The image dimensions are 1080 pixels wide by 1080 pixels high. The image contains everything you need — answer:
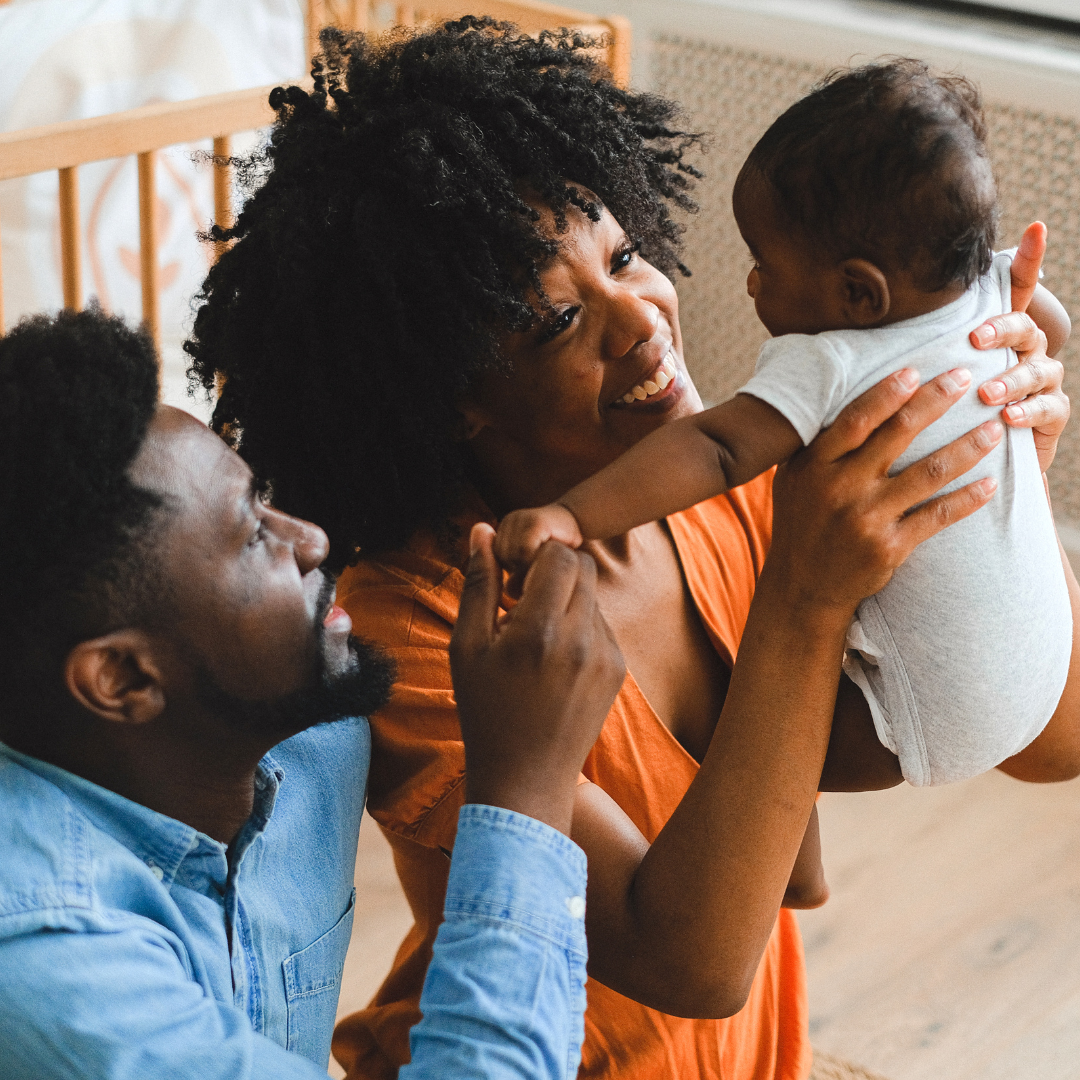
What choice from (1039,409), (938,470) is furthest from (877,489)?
(1039,409)

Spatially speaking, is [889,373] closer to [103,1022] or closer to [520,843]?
[520,843]

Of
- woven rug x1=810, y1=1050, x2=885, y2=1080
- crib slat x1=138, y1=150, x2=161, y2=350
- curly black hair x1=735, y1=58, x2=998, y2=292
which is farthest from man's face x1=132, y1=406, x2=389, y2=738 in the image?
woven rug x1=810, y1=1050, x2=885, y2=1080

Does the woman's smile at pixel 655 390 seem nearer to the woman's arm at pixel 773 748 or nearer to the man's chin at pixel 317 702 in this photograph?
the woman's arm at pixel 773 748

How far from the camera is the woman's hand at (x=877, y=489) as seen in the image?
0.90 m

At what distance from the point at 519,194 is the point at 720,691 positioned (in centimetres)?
46

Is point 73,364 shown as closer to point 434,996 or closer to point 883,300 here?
point 434,996

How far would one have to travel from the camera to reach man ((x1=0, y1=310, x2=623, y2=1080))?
29.4 inches

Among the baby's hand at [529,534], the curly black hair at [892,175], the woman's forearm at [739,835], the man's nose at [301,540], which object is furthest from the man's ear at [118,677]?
the curly black hair at [892,175]

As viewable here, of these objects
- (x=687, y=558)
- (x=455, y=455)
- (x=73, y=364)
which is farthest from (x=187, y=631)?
(x=687, y=558)

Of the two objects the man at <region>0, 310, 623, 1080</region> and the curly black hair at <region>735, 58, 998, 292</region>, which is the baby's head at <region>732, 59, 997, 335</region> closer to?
the curly black hair at <region>735, 58, 998, 292</region>

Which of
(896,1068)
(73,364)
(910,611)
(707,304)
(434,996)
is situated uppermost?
(73,364)

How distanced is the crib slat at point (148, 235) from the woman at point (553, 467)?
0.71 m

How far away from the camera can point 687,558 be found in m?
1.18

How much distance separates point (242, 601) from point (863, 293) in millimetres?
482
